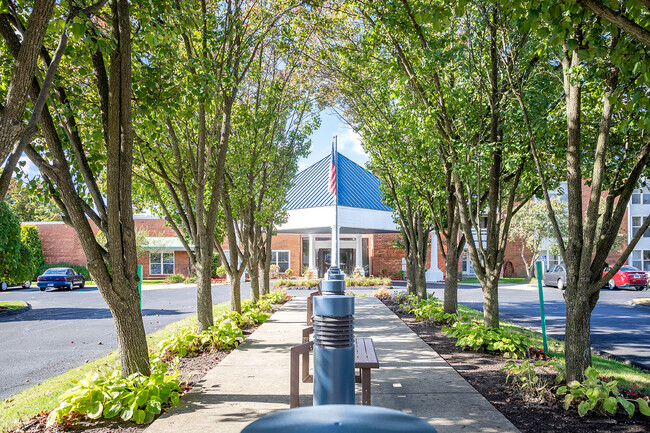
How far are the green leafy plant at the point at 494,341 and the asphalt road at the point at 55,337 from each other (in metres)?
→ 7.10

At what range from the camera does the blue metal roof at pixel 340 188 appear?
3056cm

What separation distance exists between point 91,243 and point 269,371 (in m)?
3.15

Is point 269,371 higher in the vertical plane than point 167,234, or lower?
lower

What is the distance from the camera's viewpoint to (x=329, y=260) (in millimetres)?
38812

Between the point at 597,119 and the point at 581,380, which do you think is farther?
the point at 597,119

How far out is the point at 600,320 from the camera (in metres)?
14.4

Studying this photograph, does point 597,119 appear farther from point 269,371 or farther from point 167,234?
point 167,234

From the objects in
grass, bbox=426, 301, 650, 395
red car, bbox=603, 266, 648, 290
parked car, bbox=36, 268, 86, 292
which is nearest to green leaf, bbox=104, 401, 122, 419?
grass, bbox=426, 301, 650, 395

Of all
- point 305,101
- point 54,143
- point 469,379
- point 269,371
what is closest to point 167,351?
point 269,371

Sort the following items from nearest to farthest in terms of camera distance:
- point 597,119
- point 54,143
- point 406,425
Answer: point 406,425, point 54,143, point 597,119

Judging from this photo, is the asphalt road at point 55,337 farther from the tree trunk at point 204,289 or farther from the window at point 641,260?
the window at point 641,260

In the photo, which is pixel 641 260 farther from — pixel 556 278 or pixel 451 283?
pixel 451 283

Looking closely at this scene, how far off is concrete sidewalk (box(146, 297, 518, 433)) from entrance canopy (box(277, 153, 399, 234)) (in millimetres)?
19131

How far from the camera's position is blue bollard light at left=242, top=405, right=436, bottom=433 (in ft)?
4.74
